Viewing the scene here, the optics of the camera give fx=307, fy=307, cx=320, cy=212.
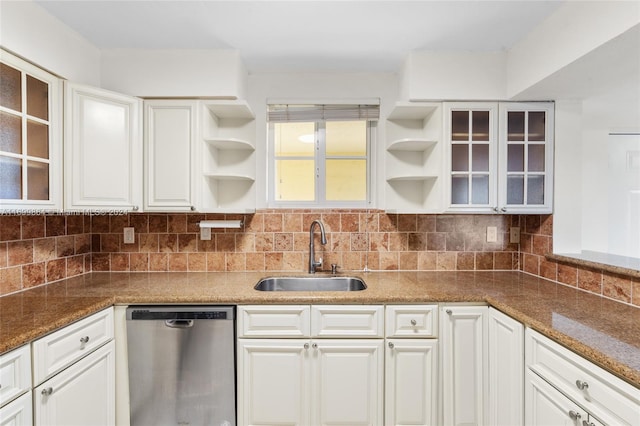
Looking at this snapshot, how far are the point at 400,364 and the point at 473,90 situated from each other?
1.68 metres

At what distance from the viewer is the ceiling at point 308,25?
4.98ft

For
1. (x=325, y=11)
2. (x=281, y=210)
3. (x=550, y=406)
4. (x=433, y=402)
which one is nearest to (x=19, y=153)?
(x=281, y=210)

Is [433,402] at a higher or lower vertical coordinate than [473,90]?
lower

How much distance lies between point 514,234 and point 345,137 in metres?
1.44

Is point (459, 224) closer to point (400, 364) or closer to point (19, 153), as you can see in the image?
point (400, 364)

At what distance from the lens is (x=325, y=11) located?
60.8 inches

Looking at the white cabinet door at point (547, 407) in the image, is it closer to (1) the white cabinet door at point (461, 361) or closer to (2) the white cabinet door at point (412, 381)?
(1) the white cabinet door at point (461, 361)

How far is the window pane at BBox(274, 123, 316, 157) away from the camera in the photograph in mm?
2318

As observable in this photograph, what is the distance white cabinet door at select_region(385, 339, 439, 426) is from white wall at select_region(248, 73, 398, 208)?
1.15 metres

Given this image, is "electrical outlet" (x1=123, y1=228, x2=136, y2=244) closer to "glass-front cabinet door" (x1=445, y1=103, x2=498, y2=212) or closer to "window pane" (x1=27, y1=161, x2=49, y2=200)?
"window pane" (x1=27, y1=161, x2=49, y2=200)

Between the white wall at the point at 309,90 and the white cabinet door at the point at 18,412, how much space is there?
1.49 m

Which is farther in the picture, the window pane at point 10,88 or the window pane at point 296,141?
the window pane at point 296,141

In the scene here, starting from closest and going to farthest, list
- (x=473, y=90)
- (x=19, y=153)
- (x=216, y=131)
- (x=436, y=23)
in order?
(x=19, y=153) < (x=436, y=23) < (x=473, y=90) < (x=216, y=131)

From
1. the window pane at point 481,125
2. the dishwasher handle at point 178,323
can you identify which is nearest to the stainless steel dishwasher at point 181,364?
the dishwasher handle at point 178,323
